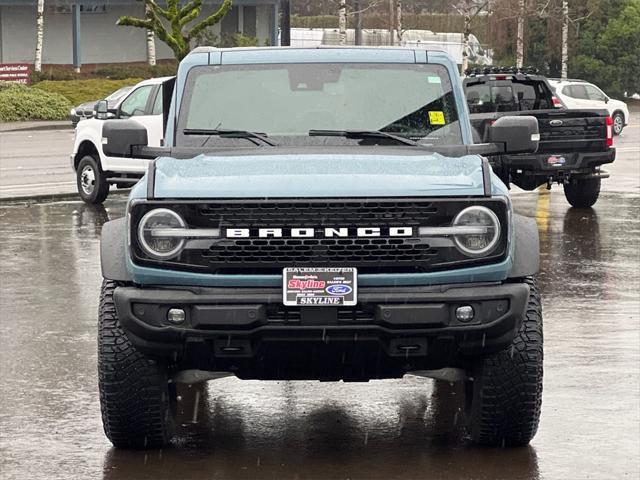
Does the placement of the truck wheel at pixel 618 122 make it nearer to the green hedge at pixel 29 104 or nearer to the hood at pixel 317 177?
the green hedge at pixel 29 104

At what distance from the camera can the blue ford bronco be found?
6547 millimetres

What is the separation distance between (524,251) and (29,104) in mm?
39305

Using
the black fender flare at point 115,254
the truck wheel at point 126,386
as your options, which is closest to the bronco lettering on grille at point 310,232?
the black fender flare at point 115,254

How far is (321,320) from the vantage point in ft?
21.4

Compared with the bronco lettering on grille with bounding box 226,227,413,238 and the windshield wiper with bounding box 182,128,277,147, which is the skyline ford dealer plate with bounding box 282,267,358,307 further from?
the windshield wiper with bounding box 182,128,277,147

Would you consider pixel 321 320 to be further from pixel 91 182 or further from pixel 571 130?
pixel 91 182

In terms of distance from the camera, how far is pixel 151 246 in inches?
263

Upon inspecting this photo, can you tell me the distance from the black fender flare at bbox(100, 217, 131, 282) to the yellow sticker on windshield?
1.89 metres

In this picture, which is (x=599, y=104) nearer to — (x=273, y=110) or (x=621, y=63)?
(x=621, y=63)

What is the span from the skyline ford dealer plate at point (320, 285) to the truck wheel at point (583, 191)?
1346 cm

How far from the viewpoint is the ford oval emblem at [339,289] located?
6.54 metres

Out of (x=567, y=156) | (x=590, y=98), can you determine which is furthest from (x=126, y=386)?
(x=590, y=98)

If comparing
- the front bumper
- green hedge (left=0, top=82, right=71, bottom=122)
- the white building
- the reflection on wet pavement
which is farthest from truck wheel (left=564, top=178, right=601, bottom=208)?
the white building

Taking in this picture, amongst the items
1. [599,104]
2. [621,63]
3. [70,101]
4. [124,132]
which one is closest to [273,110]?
[124,132]
